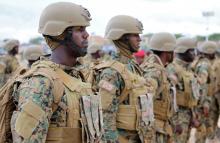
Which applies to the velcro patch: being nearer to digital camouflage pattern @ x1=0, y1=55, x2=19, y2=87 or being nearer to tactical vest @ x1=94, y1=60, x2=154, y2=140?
tactical vest @ x1=94, y1=60, x2=154, y2=140

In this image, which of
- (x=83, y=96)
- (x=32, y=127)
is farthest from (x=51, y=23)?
(x=32, y=127)

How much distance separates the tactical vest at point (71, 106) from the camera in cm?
339

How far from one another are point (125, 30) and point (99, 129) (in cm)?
189

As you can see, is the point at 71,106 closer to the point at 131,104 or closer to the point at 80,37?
the point at 80,37

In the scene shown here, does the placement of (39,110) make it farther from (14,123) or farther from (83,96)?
(83,96)

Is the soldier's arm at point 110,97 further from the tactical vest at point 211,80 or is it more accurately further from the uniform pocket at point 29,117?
the tactical vest at point 211,80

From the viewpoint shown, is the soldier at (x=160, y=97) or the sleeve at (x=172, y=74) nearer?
the soldier at (x=160, y=97)

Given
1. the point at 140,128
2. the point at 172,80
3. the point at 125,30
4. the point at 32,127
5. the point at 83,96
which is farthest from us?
the point at 172,80

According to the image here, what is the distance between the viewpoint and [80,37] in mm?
3635

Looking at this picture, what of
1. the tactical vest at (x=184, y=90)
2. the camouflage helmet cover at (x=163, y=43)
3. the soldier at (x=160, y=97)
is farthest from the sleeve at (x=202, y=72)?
the soldier at (x=160, y=97)

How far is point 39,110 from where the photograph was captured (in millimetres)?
3254

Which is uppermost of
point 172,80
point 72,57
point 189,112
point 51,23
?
point 51,23

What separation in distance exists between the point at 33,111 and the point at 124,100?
196cm

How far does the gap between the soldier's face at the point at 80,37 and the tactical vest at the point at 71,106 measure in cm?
22
